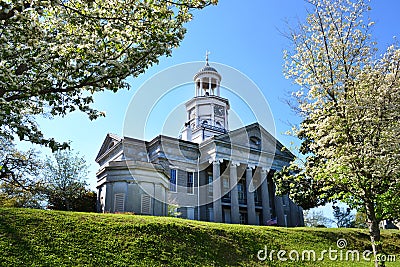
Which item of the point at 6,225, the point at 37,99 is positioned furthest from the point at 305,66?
the point at 6,225

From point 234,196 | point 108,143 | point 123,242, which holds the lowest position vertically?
point 123,242

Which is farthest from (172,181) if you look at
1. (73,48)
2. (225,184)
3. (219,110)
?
(73,48)

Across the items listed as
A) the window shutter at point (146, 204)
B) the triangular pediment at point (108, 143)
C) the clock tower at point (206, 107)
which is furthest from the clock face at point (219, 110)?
the window shutter at point (146, 204)

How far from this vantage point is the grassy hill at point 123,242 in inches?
373

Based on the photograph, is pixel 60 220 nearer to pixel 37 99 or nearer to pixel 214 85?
pixel 37 99

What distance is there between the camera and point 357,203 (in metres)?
11.2

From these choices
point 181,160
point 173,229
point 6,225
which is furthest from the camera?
point 181,160

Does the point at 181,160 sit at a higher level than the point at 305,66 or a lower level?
higher

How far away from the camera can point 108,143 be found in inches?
1478

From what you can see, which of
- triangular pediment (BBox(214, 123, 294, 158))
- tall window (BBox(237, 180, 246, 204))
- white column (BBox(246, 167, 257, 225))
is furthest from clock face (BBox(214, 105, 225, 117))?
white column (BBox(246, 167, 257, 225))

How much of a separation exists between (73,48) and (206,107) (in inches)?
1473

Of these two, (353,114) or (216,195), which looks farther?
(216,195)

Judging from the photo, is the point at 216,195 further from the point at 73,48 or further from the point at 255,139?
the point at 73,48

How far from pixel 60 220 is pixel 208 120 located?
104 ft
